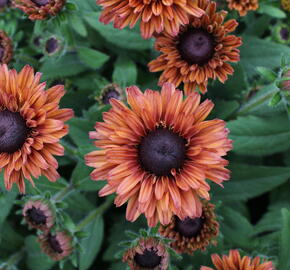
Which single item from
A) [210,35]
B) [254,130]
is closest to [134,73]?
[210,35]

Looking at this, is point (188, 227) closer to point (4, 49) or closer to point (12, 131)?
point (12, 131)

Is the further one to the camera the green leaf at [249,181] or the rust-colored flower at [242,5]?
the green leaf at [249,181]

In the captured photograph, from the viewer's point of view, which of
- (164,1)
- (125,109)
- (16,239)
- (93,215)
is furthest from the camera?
(16,239)

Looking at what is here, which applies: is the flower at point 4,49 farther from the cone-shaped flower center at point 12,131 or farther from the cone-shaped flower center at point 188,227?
the cone-shaped flower center at point 188,227

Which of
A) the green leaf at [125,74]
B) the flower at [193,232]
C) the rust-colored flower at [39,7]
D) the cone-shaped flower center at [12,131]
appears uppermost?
the rust-colored flower at [39,7]

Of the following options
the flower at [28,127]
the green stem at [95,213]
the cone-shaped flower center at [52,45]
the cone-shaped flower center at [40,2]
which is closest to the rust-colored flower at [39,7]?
the cone-shaped flower center at [40,2]

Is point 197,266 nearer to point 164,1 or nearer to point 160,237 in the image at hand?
point 160,237

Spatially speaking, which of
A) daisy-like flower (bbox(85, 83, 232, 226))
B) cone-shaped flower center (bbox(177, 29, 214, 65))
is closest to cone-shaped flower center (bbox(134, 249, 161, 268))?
daisy-like flower (bbox(85, 83, 232, 226))
